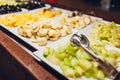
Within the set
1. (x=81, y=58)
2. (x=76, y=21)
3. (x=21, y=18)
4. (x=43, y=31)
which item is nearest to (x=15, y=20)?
(x=21, y=18)

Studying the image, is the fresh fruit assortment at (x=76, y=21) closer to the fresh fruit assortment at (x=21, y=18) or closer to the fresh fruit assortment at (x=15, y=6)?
the fresh fruit assortment at (x=21, y=18)

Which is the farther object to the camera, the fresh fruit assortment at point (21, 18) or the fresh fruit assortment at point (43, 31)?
the fresh fruit assortment at point (21, 18)

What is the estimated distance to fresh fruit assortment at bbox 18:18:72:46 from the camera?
0.99 metres

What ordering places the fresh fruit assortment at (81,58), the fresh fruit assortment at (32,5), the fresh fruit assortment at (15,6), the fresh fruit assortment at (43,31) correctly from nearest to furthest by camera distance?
the fresh fruit assortment at (81,58) < the fresh fruit assortment at (43,31) < the fresh fruit assortment at (15,6) < the fresh fruit assortment at (32,5)

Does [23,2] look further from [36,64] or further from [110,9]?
[110,9]

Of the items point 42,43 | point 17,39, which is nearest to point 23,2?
point 17,39

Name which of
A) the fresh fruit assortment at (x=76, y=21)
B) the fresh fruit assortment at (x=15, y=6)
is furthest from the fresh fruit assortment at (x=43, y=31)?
the fresh fruit assortment at (x=15, y=6)

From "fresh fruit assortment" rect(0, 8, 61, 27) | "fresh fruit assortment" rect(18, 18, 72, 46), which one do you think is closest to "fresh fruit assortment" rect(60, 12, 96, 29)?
Answer: "fresh fruit assortment" rect(18, 18, 72, 46)

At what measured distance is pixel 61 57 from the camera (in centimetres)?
74

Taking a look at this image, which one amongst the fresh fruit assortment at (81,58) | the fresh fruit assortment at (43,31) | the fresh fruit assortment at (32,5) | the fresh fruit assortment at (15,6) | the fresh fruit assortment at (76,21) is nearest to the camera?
the fresh fruit assortment at (81,58)

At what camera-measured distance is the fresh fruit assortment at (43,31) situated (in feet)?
3.23

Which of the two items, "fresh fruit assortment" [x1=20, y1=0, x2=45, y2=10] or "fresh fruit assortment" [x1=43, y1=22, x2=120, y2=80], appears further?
"fresh fruit assortment" [x1=20, y1=0, x2=45, y2=10]

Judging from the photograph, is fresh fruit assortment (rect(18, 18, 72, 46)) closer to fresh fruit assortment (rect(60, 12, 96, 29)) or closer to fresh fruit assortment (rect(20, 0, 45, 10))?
fresh fruit assortment (rect(60, 12, 96, 29))

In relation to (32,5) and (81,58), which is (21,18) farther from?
(81,58)
